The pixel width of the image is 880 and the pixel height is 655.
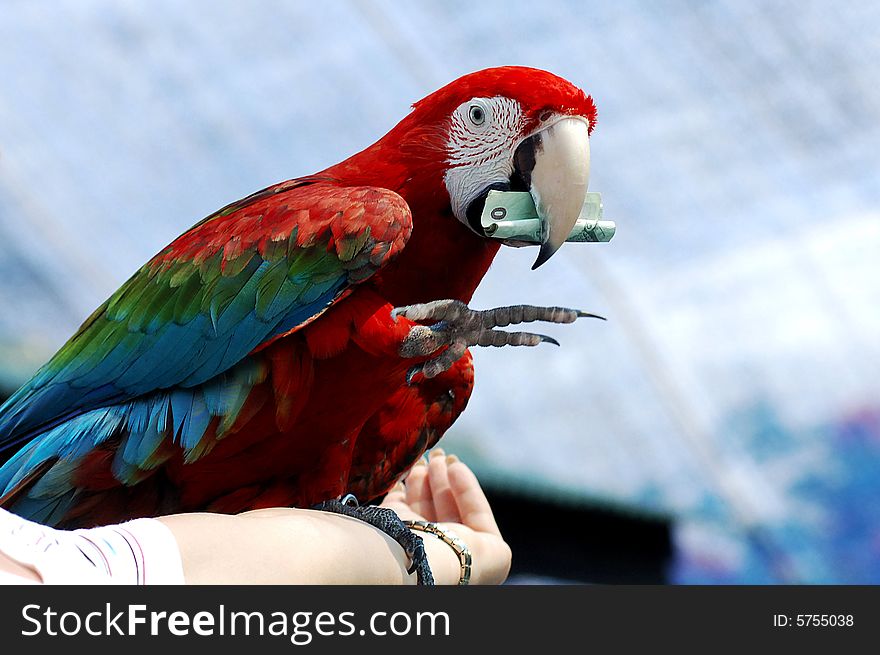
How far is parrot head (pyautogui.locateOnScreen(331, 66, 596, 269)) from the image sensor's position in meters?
0.91

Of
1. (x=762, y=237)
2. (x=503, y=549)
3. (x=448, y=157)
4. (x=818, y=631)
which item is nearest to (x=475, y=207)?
(x=448, y=157)

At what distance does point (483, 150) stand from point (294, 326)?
262 mm

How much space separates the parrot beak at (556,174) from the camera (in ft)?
2.96

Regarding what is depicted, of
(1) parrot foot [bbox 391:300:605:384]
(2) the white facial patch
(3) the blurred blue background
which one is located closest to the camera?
(1) parrot foot [bbox 391:300:605:384]

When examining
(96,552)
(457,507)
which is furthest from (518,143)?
(96,552)

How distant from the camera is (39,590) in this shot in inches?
18.4

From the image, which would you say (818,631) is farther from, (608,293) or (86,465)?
(608,293)

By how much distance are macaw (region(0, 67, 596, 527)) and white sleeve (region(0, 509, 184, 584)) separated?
0.38 metres

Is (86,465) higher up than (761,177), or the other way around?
(761,177)

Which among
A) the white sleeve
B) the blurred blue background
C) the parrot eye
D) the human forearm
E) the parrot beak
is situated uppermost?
the blurred blue background

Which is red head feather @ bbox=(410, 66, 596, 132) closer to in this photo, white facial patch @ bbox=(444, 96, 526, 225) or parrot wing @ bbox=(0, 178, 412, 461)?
white facial patch @ bbox=(444, 96, 526, 225)

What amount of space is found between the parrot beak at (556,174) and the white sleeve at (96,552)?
1.62 feet

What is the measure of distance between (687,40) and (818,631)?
1808 millimetres

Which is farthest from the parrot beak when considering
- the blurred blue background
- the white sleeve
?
the blurred blue background
